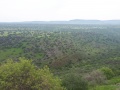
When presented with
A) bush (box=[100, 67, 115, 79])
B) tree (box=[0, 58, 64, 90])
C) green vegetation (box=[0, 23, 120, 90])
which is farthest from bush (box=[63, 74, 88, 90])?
bush (box=[100, 67, 115, 79])

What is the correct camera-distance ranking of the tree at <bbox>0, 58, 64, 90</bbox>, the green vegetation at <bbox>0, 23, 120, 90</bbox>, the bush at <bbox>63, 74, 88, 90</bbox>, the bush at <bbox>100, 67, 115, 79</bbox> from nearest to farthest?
the tree at <bbox>0, 58, 64, 90</bbox> < the bush at <bbox>63, 74, 88, 90</bbox> < the green vegetation at <bbox>0, 23, 120, 90</bbox> < the bush at <bbox>100, 67, 115, 79</bbox>

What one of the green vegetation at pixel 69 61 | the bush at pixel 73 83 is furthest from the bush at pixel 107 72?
the bush at pixel 73 83

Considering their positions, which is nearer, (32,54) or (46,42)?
(32,54)

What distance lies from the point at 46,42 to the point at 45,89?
281 ft

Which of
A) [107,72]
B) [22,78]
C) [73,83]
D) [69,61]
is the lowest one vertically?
[69,61]

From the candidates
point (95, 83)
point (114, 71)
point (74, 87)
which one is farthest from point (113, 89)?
point (114, 71)

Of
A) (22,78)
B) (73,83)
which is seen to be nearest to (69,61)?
(73,83)

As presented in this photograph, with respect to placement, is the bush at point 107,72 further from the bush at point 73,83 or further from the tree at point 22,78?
the tree at point 22,78

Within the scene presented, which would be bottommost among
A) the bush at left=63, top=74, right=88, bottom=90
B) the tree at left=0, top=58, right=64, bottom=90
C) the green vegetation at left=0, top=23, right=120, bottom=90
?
the green vegetation at left=0, top=23, right=120, bottom=90

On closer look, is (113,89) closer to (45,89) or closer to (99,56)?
(45,89)

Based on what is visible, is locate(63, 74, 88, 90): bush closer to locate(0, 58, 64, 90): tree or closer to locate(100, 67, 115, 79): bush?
locate(0, 58, 64, 90): tree

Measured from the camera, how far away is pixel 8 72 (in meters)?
21.1

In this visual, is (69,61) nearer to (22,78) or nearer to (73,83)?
(73,83)

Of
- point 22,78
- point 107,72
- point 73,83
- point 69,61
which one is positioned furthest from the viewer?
point 69,61
